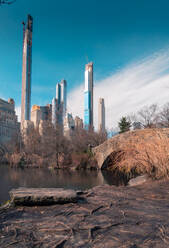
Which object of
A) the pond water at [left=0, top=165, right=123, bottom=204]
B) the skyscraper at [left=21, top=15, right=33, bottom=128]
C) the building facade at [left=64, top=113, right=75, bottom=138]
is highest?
the skyscraper at [left=21, top=15, right=33, bottom=128]

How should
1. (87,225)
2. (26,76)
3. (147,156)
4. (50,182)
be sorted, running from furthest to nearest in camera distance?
(26,76) < (50,182) < (147,156) < (87,225)

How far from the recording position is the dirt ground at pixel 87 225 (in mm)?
1496

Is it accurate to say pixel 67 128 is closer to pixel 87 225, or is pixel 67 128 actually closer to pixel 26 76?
pixel 87 225

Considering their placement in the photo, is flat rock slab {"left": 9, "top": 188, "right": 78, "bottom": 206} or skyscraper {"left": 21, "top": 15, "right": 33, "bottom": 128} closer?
flat rock slab {"left": 9, "top": 188, "right": 78, "bottom": 206}

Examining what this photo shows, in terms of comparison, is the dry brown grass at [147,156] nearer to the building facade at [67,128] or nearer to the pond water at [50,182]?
the pond water at [50,182]

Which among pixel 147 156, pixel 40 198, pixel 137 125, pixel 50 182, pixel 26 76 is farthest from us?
pixel 26 76

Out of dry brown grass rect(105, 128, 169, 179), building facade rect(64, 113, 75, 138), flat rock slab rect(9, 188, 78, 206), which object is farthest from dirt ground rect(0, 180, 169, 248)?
building facade rect(64, 113, 75, 138)

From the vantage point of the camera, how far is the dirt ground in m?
1.50

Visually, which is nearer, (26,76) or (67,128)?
(67,128)

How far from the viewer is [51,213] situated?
2293mm

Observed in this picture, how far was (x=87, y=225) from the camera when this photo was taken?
1.85 meters

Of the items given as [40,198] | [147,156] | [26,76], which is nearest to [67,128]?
[147,156]

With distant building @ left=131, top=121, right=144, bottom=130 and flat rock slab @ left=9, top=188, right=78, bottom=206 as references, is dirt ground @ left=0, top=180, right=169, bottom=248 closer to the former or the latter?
flat rock slab @ left=9, top=188, right=78, bottom=206

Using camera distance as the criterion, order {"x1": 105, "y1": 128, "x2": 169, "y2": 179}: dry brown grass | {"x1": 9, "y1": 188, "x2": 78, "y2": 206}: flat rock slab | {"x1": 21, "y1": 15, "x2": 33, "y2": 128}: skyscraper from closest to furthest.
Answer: {"x1": 9, "y1": 188, "x2": 78, "y2": 206}: flat rock slab → {"x1": 105, "y1": 128, "x2": 169, "y2": 179}: dry brown grass → {"x1": 21, "y1": 15, "x2": 33, "y2": 128}: skyscraper
